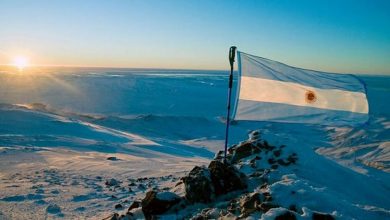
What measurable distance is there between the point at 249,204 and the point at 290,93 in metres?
2.92

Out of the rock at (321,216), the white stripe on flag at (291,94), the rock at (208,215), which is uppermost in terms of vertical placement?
the white stripe on flag at (291,94)

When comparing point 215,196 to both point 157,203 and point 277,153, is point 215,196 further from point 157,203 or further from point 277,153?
point 277,153

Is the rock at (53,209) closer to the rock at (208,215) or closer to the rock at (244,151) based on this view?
the rock at (208,215)

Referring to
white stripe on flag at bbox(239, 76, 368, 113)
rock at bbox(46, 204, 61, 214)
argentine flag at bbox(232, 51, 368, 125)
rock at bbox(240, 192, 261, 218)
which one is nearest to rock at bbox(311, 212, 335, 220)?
rock at bbox(240, 192, 261, 218)

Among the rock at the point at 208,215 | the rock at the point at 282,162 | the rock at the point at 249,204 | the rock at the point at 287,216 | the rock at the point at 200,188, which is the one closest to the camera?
the rock at the point at 287,216

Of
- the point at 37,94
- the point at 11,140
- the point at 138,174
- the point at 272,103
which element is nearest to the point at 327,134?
the point at 11,140

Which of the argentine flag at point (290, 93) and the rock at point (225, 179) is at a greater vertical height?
the argentine flag at point (290, 93)

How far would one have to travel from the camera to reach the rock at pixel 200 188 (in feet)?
26.2

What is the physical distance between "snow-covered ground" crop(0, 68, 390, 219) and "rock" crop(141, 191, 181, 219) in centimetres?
155

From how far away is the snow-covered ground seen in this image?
9.06 metres

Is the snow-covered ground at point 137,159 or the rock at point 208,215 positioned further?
the snow-covered ground at point 137,159

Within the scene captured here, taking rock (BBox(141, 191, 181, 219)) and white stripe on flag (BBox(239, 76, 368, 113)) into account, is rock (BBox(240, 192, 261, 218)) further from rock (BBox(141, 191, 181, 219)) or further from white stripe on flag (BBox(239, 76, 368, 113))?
white stripe on flag (BBox(239, 76, 368, 113))

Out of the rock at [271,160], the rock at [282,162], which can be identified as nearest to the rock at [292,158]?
the rock at [282,162]

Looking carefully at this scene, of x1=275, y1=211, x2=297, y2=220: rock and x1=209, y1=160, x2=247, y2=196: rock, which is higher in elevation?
x1=275, y1=211, x2=297, y2=220: rock
